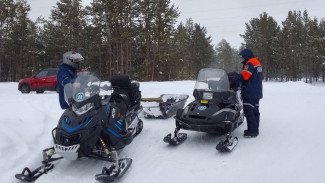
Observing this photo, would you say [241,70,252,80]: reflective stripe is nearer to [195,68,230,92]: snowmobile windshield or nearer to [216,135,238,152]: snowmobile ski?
[195,68,230,92]: snowmobile windshield

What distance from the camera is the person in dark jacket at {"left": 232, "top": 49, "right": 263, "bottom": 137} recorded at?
5.84 metres

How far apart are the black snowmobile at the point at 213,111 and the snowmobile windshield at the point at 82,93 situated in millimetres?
1754

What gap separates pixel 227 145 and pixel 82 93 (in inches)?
106

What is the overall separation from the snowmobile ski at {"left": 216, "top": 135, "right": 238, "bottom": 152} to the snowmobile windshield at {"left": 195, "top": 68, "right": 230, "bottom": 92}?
1039mm

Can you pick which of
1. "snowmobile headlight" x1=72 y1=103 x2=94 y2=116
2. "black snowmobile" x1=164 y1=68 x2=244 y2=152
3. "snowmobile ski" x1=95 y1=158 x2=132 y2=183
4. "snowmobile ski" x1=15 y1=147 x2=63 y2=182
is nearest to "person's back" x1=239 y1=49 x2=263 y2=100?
"black snowmobile" x1=164 y1=68 x2=244 y2=152

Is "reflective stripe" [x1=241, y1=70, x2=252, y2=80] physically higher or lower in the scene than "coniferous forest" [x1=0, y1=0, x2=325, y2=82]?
lower

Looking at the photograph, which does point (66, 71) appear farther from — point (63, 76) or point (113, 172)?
point (113, 172)

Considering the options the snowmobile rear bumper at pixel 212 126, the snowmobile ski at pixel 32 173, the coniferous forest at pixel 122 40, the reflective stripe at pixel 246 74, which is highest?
the coniferous forest at pixel 122 40

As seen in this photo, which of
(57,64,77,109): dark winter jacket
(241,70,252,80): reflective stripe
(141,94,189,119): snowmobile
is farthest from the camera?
(141,94,189,119): snowmobile

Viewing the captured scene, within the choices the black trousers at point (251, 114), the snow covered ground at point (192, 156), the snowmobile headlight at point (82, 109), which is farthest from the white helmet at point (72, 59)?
the black trousers at point (251, 114)

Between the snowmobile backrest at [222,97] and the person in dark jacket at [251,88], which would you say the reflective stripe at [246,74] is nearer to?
the person in dark jacket at [251,88]

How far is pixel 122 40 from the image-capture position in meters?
31.8

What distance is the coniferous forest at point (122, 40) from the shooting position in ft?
104

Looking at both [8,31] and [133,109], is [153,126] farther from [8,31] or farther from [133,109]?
[8,31]
